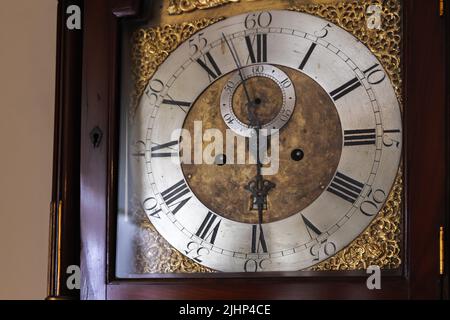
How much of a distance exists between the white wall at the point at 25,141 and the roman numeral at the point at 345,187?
23.7 inches

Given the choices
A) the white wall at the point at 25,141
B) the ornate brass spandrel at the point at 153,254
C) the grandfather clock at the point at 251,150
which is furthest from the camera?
the white wall at the point at 25,141

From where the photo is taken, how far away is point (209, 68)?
145 cm

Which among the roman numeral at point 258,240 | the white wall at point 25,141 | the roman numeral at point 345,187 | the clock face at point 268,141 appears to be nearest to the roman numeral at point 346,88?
the clock face at point 268,141

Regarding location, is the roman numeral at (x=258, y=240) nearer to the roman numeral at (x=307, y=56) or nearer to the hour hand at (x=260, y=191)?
the hour hand at (x=260, y=191)

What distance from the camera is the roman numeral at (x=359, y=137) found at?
1346mm

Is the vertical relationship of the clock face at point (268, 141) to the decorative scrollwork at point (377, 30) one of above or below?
below

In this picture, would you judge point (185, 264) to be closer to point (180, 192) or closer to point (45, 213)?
point (180, 192)

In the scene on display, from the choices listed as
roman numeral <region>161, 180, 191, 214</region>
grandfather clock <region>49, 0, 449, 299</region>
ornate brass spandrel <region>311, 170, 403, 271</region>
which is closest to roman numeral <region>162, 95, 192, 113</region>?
grandfather clock <region>49, 0, 449, 299</region>

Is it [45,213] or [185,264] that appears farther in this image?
[45,213]

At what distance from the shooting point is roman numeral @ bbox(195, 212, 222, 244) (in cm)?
140

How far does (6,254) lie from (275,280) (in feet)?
2.02
